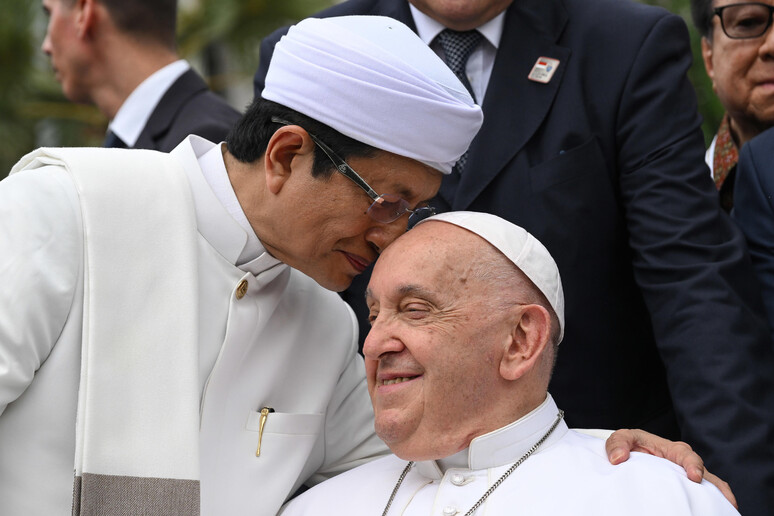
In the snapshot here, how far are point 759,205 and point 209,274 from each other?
6.42ft

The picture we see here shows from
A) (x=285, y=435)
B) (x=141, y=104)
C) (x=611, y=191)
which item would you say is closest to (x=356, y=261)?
(x=285, y=435)

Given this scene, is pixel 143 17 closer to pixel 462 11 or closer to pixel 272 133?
pixel 462 11

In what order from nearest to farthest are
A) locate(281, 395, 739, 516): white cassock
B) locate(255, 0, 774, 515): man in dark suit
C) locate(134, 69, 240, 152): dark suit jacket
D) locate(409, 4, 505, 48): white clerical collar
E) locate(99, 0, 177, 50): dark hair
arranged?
locate(281, 395, 739, 516): white cassock
locate(255, 0, 774, 515): man in dark suit
locate(409, 4, 505, 48): white clerical collar
locate(134, 69, 240, 152): dark suit jacket
locate(99, 0, 177, 50): dark hair

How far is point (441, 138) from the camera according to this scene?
Result: 3281mm

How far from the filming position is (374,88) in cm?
321

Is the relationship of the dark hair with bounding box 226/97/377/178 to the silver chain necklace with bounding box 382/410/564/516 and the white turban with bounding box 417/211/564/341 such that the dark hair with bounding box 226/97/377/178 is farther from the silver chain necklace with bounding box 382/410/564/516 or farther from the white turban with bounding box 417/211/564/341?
the silver chain necklace with bounding box 382/410/564/516

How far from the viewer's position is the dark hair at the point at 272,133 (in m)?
3.21

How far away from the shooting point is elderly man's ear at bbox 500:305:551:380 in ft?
10.5

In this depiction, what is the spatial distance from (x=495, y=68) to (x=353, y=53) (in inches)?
36.6

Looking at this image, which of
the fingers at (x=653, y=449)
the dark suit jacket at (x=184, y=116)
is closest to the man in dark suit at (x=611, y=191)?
the fingers at (x=653, y=449)

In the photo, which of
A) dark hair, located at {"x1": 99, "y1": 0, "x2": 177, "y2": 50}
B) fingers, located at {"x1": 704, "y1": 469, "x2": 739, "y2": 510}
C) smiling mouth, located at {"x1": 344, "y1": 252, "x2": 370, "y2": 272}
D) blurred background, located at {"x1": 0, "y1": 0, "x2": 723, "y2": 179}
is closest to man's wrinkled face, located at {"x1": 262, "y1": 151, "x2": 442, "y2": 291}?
smiling mouth, located at {"x1": 344, "y1": 252, "x2": 370, "y2": 272}

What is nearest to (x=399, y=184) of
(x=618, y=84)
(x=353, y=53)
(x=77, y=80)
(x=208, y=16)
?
(x=353, y=53)

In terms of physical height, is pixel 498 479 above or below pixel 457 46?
below

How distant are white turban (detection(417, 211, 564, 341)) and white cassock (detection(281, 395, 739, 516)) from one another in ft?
1.13
